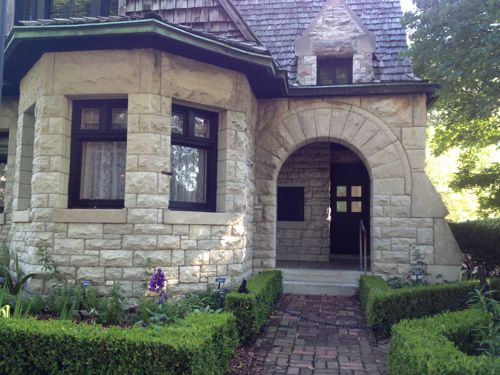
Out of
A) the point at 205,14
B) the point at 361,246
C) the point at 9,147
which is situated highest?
the point at 205,14

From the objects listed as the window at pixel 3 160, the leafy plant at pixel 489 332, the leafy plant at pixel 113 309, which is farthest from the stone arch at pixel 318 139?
the window at pixel 3 160

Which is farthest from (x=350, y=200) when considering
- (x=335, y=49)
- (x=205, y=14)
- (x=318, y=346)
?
(x=318, y=346)

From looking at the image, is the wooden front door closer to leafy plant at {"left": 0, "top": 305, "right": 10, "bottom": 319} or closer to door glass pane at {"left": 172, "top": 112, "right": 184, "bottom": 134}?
door glass pane at {"left": 172, "top": 112, "right": 184, "bottom": 134}

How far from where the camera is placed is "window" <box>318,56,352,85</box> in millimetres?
9078

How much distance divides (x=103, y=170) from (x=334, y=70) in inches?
206

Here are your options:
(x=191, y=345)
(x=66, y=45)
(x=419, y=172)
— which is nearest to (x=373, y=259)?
(x=419, y=172)

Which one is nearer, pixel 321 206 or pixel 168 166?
pixel 168 166

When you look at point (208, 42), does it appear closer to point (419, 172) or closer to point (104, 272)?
point (104, 272)

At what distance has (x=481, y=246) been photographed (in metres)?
9.59

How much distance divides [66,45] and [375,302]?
568cm

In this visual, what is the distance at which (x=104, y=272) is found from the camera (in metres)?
6.13

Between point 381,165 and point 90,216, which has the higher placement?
point 381,165

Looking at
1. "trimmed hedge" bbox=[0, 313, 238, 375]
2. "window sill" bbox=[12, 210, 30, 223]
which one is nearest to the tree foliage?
"trimmed hedge" bbox=[0, 313, 238, 375]

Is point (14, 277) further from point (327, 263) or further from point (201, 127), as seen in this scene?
point (327, 263)
